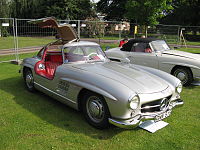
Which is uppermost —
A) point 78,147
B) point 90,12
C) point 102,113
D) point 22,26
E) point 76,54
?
→ point 90,12

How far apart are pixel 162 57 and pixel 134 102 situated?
163 inches

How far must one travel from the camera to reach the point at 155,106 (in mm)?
3475

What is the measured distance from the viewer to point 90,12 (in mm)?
41562

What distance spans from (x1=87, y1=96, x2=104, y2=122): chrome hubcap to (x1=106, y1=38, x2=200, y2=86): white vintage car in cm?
396

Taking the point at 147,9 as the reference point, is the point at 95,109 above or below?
below

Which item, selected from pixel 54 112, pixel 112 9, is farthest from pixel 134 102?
pixel 112 9

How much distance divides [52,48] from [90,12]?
3743 cm

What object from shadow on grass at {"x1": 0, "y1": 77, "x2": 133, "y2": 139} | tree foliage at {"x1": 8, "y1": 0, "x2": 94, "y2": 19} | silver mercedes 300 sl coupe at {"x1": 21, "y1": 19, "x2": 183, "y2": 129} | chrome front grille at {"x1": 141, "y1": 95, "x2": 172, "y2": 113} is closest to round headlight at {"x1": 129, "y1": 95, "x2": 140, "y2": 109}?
silver mercedes 300 sl coupe at {"x1": 21, "y1": 19, "x2": 183, "y2": 129}

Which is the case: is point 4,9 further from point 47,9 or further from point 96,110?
point 96,110

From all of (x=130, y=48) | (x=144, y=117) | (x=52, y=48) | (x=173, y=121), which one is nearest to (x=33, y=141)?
(x=144, y=117)

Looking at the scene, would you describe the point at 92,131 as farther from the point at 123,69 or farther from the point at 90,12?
the point at 90,12

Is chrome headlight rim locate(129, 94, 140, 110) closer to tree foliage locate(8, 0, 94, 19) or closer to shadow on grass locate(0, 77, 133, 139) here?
shadow on grass locate(0, 77, 133, 139)

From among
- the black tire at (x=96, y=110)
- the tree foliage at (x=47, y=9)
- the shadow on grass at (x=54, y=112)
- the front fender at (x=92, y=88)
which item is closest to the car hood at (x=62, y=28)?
the shadow on grass at (x=54, y=112)

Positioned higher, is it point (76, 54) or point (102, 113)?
point (76, 54)
